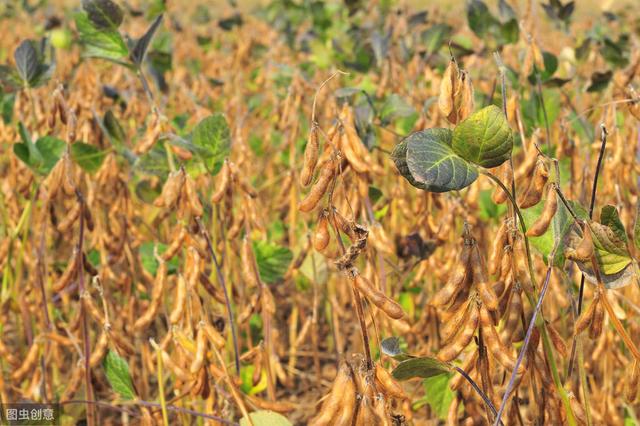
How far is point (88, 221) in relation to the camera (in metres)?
1.33

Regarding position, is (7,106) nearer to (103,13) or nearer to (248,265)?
(103,13)

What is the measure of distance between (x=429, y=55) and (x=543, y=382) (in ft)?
5.60

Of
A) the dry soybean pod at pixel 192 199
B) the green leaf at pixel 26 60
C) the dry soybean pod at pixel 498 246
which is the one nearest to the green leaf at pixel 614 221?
the dry soybean pod at pixel 498 246

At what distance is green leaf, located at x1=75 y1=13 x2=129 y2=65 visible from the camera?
4.60ft

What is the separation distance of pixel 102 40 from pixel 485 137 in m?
0.94

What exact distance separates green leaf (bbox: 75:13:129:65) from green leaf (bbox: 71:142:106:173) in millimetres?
216

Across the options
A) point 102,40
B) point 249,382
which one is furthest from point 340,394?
point 102,40

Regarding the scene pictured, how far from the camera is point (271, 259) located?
1.60m

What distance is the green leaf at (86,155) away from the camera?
5.05 ft

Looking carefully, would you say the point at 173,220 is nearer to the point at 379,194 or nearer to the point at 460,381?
the point at 379,194

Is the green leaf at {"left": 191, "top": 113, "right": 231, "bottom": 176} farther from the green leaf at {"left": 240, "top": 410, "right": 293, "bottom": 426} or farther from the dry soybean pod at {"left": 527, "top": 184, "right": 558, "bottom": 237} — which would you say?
the dry soybean pod at {"left": 527, "top": 184, "right": 558, "bottom": 237}

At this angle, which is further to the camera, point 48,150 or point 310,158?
point 48,150

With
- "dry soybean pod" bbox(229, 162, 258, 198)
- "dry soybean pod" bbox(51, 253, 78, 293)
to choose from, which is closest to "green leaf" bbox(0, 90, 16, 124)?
"dry soybean pod" bbox(51, 253, 78, 293)

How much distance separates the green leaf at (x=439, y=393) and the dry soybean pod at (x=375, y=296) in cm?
49
